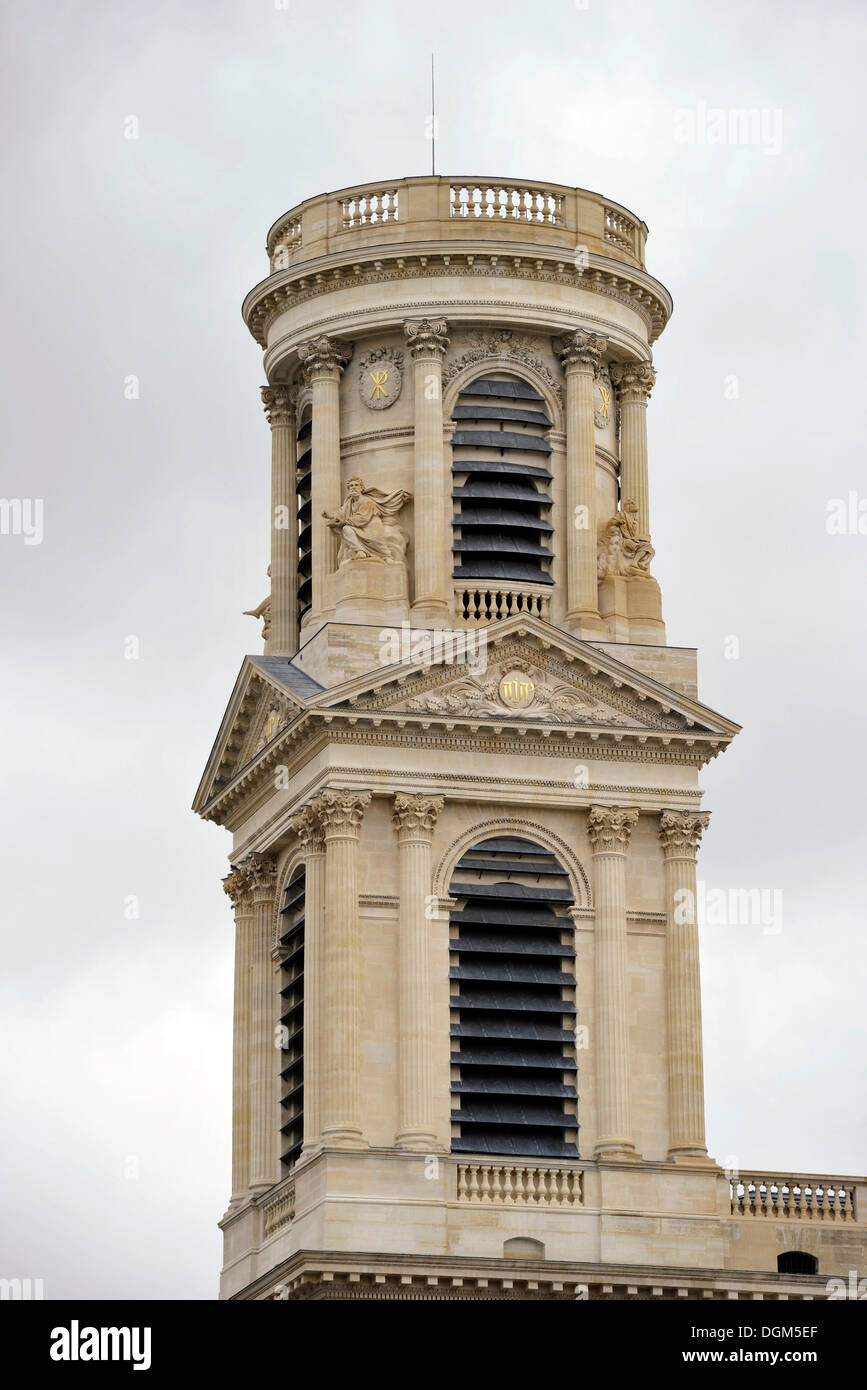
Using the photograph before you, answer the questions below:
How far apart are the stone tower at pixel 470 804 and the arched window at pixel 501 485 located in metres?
0.06

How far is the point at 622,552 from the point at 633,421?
3.69 meters

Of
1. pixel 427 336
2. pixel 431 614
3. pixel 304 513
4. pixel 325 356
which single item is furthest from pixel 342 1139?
pixel 325 356

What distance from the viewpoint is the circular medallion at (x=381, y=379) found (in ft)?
262

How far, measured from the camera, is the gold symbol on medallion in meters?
80.1

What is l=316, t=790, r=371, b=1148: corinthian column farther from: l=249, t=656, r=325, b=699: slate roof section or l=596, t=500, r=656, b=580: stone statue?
l=596, t=500, r=656, b=580: stone statue

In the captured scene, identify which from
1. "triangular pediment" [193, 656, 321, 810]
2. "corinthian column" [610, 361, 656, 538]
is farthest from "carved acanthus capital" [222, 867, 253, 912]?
"corinthian column" [610, 361, 656, 538]

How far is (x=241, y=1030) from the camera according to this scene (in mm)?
79562

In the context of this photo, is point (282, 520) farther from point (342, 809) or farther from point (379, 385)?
point (342, 809)

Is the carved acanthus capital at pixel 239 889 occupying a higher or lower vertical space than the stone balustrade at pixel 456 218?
lower

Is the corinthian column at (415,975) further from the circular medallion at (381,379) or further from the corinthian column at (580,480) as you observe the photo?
the circular medallion at (381,379)

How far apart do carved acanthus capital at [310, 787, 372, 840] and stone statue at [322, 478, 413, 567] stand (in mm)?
5284

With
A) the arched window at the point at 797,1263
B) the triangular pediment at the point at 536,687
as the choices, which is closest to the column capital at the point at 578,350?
the triangular pediment at the point at 536,687
